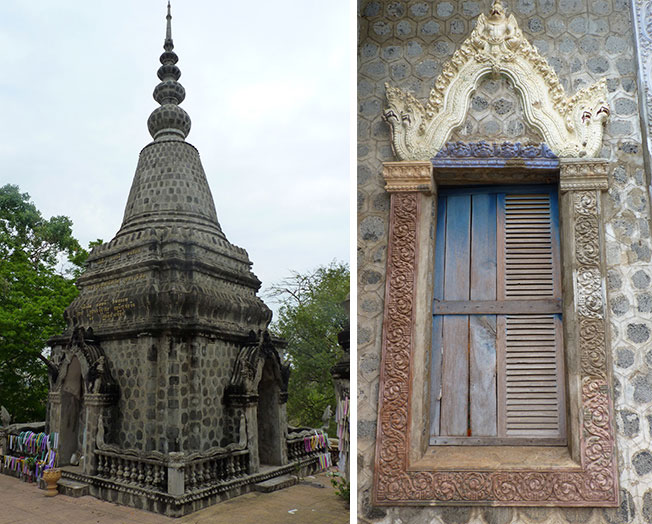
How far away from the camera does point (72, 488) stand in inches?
356

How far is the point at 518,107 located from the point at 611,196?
83 centimetres

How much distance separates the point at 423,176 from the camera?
366 cm

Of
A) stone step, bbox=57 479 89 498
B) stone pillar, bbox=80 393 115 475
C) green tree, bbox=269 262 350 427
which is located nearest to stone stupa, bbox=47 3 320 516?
stone pillar, bbox=80 393 115 475

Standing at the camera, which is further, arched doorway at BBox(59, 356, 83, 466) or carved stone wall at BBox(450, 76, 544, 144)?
arched doorway at BBox(59, 356, 83, 466)

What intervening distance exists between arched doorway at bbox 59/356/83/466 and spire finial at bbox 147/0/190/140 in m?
4.81

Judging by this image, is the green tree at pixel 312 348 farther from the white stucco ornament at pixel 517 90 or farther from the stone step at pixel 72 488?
the white stucco ornament at pixel 517 90

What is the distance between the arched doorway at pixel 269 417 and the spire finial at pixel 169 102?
5.09m

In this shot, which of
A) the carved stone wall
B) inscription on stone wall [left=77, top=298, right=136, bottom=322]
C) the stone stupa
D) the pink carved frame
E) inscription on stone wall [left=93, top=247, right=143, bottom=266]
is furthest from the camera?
inscription on stone wall [left=93, top=247, right=143, bottom=266]

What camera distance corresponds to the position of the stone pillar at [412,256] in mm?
3451

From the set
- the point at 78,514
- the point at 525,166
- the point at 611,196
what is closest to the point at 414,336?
the point at 525,166

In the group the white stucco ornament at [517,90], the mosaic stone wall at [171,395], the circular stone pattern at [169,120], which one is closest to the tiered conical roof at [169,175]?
the circular stone pattern at [169,120]

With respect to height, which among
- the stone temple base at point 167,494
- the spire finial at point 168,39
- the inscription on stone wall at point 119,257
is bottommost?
the stone temple base at point 167,494

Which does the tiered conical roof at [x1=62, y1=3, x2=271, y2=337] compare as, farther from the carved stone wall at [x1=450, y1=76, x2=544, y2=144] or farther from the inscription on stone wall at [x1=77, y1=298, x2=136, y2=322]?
the carved stone wall at [x1=450, y1=76, x2=544, y2=144]

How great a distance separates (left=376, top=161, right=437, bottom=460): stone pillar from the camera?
3.45 metres
